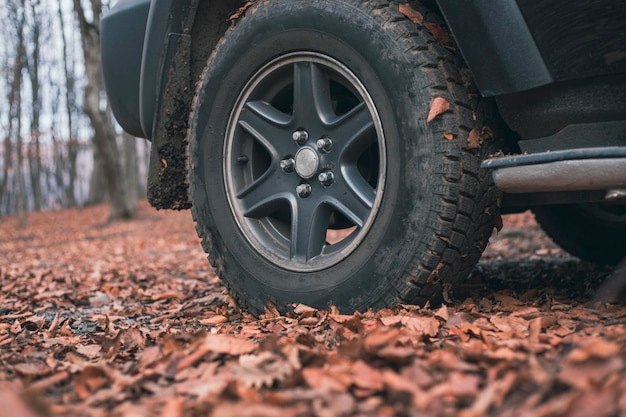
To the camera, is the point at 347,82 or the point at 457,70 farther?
the point at 347,82

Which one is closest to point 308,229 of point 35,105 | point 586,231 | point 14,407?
point 14,407

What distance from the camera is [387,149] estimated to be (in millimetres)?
2336

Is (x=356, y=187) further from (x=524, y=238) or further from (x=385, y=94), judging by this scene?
(x=524, y=238)

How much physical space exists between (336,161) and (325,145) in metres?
0.08

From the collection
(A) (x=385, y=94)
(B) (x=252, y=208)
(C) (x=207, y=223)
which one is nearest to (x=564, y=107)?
(A) (x=385, y=94)

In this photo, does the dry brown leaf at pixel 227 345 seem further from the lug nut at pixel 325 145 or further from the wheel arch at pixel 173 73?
the wheel arch at pixel 173 73

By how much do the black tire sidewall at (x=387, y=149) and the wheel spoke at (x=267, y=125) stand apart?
102 mm

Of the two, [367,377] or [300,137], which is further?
[300,137]

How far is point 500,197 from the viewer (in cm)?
235

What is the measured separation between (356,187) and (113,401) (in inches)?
47.9

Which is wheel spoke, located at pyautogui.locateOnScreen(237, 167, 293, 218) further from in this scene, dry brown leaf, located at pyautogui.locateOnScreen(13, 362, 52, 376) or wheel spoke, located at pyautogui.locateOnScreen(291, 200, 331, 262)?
dry brown leaf, located at pyautogui.locateOnScreen(13, 362, 52, 376)

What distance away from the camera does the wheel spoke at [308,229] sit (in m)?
2.57

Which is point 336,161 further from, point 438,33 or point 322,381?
point 322,381

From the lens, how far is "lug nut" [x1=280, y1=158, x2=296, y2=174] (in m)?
2.67
